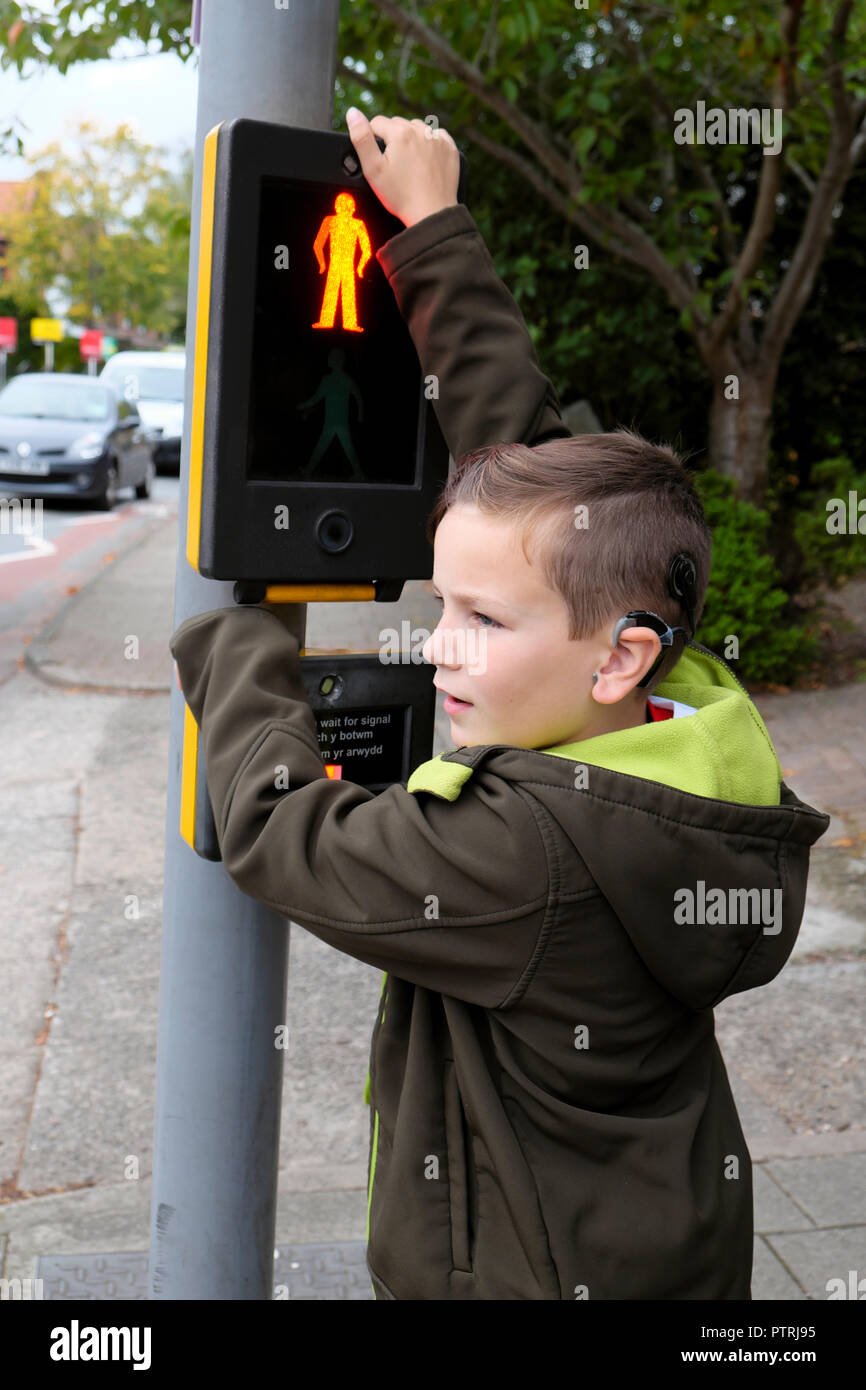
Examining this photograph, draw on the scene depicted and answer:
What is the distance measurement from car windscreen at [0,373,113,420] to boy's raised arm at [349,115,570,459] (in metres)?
16.3

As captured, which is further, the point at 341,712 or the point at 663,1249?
the point at 341,712

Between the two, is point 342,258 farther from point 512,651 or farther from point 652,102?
point 652,102

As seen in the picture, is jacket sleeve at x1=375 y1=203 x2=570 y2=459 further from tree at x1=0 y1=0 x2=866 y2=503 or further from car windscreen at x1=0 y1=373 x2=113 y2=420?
car windscreen at x1=0 y1=373 x2=113 y2=420

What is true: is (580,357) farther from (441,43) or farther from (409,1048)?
(409,1048)

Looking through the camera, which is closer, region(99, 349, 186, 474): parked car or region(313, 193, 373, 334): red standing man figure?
region(313, 193, 373, 334): red standing man figure

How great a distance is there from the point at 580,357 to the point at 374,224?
26.6 ft

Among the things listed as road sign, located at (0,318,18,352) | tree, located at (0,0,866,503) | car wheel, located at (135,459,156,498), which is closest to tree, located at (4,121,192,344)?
road sign, located at (0,318,18,352)

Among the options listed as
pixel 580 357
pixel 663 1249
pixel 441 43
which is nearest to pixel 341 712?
pixel 663 1249

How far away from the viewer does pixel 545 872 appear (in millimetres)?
1370

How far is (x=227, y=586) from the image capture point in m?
1.72

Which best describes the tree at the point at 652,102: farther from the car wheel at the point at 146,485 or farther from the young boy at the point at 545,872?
the car wheel at the point at 146,485

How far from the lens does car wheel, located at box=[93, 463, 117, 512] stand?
16891 mm

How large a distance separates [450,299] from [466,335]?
0.06m

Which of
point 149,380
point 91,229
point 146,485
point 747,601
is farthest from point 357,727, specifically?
point 91,229
